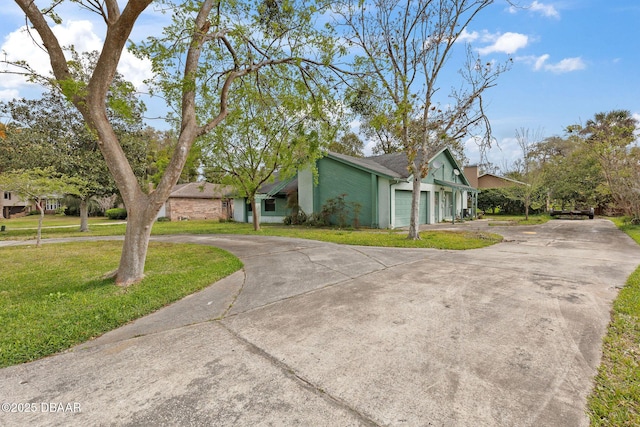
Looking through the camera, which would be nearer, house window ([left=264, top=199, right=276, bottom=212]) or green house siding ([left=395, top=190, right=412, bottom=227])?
green house siding ([left=395, top=190, right=412, bottom=227])

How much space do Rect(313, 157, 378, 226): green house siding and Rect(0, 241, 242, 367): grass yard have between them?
32.3ft

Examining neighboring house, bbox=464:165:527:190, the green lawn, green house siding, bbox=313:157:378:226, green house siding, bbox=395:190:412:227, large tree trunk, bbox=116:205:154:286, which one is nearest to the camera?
large tree trunk, bbox=116:205:154:286

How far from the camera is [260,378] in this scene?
99.3 inches

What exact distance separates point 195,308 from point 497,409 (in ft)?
12.7

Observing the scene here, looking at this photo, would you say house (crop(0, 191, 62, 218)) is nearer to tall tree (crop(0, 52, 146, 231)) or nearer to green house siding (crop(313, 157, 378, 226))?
tall tree (crop(0, 52, 146, 231))

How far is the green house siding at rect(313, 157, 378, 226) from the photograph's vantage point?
16567 mm

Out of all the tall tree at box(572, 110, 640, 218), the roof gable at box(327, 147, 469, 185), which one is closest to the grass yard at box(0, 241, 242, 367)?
the roof gable at box(327, 147, 469, 185)

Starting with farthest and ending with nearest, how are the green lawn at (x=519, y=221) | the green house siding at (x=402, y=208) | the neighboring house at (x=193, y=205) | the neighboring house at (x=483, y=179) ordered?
1. the neighboring house at (x=483, y=179)
2. the neighboring house at (x=193, y=205)
3. the green lawn at (x=519, y=221)
4. the green house siding at (x=402, y=208)

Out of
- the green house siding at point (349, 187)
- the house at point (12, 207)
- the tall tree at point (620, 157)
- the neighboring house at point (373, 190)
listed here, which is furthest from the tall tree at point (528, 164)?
the house at point (12, 207)

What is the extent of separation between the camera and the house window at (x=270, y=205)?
73.6ft

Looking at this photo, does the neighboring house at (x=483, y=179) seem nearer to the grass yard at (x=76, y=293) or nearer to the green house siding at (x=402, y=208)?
the green house siding at (x=402, y=208)

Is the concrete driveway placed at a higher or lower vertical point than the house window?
lower

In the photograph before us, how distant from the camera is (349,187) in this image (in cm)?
1748

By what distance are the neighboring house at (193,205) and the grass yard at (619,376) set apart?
2596 centimetres
